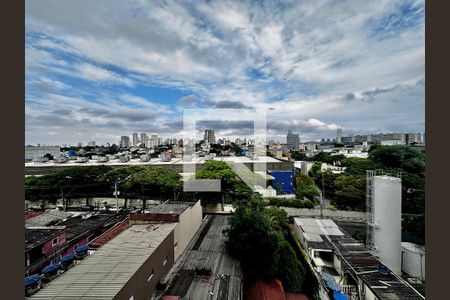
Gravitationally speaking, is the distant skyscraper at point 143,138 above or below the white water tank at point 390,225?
above

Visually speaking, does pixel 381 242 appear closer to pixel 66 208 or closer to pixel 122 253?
pixel 122 253

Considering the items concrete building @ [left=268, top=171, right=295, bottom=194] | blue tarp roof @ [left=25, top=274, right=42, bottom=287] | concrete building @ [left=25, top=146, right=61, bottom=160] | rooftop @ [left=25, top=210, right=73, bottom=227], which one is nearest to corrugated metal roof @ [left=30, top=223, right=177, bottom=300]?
blue tarp roof @ [left=25, top=274, right=42, bottom=287]

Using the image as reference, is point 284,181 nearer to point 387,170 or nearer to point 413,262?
point 387,170

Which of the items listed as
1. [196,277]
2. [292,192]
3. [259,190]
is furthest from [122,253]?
[292,192]

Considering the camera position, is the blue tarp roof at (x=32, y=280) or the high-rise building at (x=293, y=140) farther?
the high-rise building at (x=293, y=140)

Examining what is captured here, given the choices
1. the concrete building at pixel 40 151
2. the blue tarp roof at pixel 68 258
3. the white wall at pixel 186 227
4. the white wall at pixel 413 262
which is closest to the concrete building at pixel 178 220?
the white wall at pixel 186 227

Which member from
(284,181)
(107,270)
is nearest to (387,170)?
(284,181)

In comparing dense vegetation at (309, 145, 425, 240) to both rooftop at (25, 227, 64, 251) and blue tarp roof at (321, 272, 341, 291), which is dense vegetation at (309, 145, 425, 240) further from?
rooftop at (25, 227, 64, 251)

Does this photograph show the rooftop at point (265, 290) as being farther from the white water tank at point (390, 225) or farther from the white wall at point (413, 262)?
the white wall at point (413, 262)
